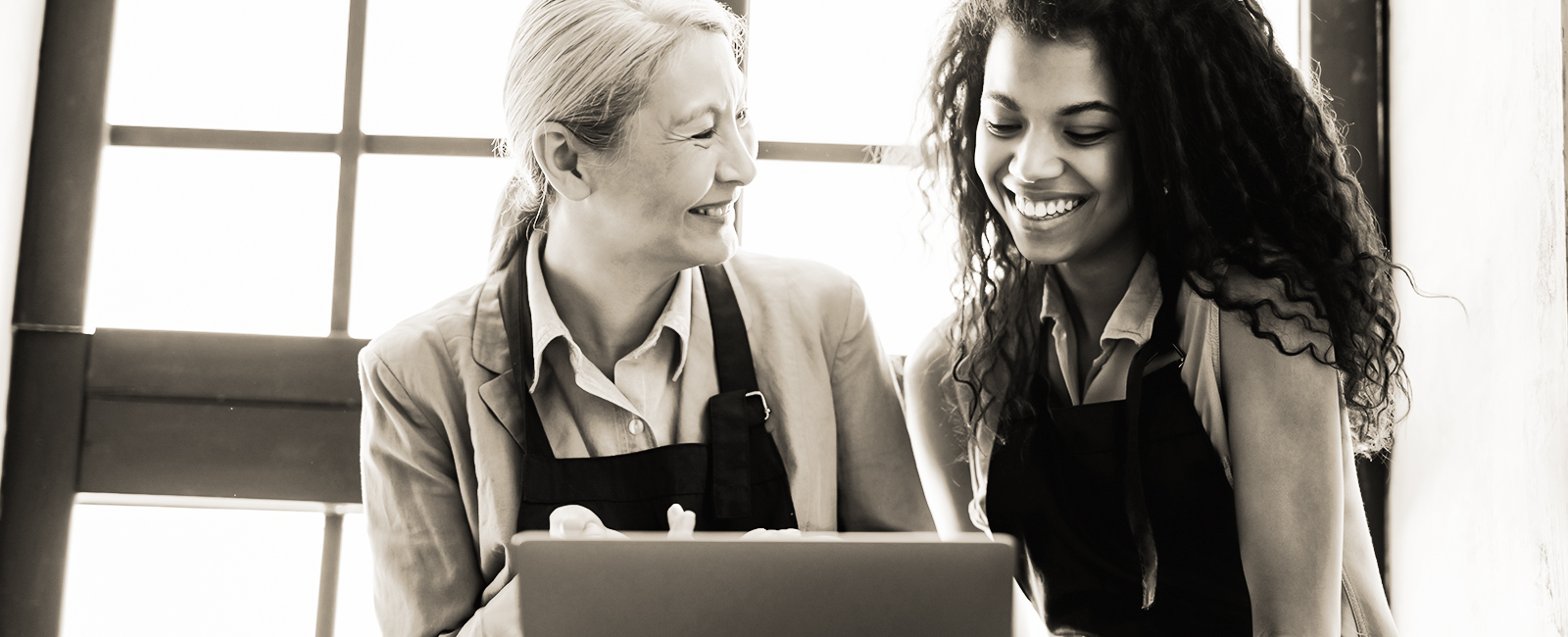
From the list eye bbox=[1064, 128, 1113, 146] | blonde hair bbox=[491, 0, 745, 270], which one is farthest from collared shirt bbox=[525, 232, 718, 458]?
eye bbox=[1064, 128, 1113, 146]

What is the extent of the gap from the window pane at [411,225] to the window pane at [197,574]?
44cm

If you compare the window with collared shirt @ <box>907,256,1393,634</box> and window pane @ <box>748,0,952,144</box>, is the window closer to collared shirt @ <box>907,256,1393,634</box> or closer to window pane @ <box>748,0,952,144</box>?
window pane @ <box>748,0,952,144</box>

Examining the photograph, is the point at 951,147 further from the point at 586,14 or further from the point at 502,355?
the point at 502,355

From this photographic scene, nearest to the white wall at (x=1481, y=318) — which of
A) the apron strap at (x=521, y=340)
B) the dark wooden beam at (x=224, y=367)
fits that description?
the apron strap at (x=521, y=340)

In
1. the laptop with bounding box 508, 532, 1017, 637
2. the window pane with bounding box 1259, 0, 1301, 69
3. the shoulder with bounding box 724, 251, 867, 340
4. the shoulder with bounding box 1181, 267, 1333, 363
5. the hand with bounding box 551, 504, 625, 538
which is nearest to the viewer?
the laptop with bounding box 508, 532, 1017, 637

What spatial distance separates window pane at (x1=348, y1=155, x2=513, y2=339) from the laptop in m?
1.38

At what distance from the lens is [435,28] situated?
6.59 feet

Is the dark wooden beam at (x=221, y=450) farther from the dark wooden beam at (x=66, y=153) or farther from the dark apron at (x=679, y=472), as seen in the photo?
the dark apron at (x=679, y=472)

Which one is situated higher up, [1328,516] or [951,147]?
[951,147]

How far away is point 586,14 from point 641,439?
571 millimetres

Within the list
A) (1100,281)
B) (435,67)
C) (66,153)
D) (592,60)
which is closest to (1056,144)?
(1100,281)

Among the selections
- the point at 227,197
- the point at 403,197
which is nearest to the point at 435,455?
the point at 403,197

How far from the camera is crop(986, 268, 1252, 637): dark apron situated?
1242 mm

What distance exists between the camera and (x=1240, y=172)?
1263mm
